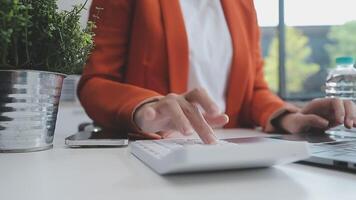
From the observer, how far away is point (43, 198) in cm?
33

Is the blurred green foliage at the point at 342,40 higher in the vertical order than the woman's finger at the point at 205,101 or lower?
higher

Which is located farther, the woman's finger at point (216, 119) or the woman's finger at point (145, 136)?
the woman's finger at point (145, 136)

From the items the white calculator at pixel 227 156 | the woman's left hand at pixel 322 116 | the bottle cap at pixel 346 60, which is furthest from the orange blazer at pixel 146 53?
the white calculator at pixel 227 156

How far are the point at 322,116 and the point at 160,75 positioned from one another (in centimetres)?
47

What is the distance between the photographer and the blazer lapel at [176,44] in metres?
1.05

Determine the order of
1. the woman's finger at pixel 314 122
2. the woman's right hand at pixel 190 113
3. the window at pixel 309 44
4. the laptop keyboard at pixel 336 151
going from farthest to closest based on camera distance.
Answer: the window at pixel 309 44
the woman's finger at pixel 314 122
the woman's right hand at pixel 190 113
the laptop keyboard at pixel 336 151

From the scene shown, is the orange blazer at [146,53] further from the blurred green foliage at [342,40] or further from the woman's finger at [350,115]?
the blurred green foliage at [342,40]

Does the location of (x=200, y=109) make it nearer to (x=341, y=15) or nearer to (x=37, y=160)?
(x=37, y=160)

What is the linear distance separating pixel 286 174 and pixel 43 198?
0.27m

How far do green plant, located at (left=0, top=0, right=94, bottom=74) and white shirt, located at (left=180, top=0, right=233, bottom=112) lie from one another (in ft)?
1.84

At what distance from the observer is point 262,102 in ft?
3.81

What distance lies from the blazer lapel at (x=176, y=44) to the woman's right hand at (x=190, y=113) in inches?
14.2

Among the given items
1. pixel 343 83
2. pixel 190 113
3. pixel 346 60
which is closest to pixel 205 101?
pixel 190 113

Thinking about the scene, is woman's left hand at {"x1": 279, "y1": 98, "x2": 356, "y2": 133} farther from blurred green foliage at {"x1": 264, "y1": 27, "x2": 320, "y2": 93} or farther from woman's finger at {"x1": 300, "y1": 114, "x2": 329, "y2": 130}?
blurred green foliage at {"x1": 264, "y1": 27, "x2": 320, "y2": 93}
